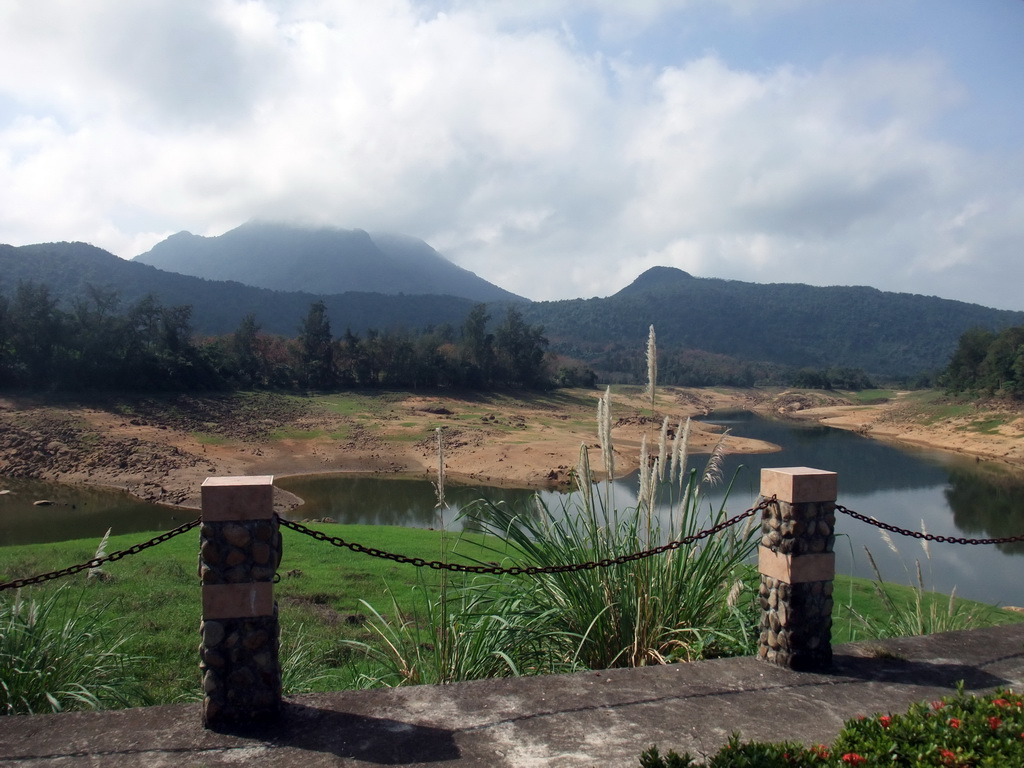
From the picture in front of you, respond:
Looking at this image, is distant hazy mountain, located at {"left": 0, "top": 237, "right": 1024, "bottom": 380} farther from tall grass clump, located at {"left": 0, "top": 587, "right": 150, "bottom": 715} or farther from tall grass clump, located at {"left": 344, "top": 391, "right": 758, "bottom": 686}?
tall grass clump, located at {"left": 344, "top": 391, "right": 758, "bottom": 686}

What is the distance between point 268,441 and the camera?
2794 cm

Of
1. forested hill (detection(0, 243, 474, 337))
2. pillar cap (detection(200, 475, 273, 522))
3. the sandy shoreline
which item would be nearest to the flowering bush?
pillar cap (detection(200, 475, 273, 522))

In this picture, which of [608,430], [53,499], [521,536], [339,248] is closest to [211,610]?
[521,536]

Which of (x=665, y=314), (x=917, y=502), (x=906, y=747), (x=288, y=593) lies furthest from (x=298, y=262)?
(x=906, y=747)

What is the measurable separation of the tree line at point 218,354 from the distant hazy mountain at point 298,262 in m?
105

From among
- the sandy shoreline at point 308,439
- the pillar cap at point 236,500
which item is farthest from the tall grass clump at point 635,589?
the sandy shoreline at point 308,439

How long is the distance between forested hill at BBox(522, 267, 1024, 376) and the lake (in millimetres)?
80272

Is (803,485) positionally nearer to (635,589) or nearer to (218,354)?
(635,589)

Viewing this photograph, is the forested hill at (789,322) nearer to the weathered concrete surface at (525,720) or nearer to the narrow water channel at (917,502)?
the narrow water channel at (917,502)

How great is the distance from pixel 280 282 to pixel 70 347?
133 metres

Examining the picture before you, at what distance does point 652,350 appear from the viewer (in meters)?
4.60

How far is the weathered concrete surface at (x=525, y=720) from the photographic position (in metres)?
2.68

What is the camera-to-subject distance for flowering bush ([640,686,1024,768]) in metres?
2.42

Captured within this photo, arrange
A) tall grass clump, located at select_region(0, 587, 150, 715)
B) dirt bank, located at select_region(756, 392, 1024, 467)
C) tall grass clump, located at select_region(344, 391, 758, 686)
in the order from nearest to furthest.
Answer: tall grass clump, located at select_region(0, 587, 150, 715), tall grass clump, located at select_region(344, 391, 758, 686), dirt bank, located at select_region(756, 392, 1024, 467)
